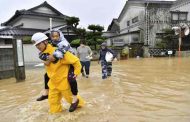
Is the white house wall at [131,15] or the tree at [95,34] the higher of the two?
the white house wall at [131,15]

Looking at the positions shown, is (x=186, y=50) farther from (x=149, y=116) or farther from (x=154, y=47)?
(x=149, y=116)

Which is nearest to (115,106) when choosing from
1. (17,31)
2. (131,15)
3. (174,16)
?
(17,31)

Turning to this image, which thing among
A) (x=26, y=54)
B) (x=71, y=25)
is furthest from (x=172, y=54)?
(x=26, y=54)

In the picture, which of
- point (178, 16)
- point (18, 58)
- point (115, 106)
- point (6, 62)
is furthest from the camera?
point (178, 16)

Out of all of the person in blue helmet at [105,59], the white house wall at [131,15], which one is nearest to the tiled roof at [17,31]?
the white house wall at [131,15]

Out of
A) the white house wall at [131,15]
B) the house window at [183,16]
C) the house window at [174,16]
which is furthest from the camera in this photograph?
the white house wall at [131,15]

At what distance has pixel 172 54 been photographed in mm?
26656

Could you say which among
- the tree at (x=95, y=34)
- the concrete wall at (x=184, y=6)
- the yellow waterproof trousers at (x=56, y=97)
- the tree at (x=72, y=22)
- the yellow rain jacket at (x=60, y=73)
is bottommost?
the yellow waterproof trousers at (x=56, y=97)

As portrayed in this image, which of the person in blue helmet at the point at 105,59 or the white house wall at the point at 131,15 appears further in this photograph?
the white house wall at the point at 131,15

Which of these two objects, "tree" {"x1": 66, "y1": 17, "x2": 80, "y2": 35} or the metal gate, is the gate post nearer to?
the metal gate

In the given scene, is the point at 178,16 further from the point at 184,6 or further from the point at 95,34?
the point at 95,34

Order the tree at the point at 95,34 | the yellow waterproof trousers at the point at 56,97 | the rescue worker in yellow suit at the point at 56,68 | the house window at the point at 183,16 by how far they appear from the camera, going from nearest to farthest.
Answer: the rescue worker in yellow suit at the point at 56,68 < the yellow waterproof trousers at the point at 56,97 < the tree at the point at 95,34 < the house window at the point at 183,16

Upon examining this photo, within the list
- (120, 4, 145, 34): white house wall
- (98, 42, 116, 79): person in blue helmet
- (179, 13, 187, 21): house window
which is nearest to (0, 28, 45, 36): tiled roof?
(120, 4, 145, 34): white house wall

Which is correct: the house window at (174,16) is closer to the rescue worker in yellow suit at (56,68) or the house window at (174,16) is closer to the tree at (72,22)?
the tree at (72,22)
